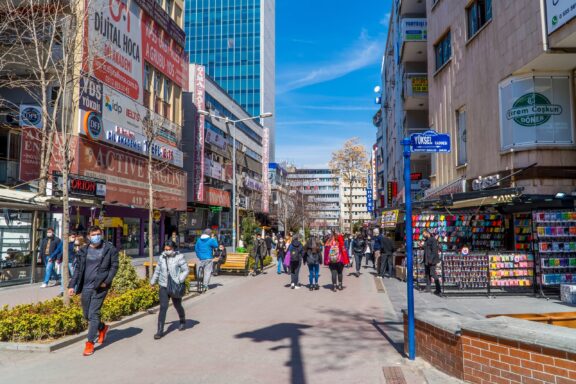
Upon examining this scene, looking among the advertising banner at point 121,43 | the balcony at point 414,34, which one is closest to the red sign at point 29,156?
the advertising banner at point 121,43

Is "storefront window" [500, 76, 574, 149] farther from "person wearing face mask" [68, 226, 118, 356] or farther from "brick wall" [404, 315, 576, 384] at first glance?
"person wearing face mask" [68, 226, 118, 356]

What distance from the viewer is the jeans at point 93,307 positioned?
705cm

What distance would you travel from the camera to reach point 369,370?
614cm

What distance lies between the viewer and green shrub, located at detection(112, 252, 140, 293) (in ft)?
35.2

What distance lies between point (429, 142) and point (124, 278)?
24.6 ft

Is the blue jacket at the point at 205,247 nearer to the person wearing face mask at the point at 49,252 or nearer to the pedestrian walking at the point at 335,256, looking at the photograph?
the pedestrian walking at the point at 335,256

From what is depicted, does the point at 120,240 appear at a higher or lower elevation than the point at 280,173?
lower

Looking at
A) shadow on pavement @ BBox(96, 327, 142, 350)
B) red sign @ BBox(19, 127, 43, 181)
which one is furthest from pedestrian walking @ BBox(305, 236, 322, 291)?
red sign @ BBox(19, 127, 43, 181)

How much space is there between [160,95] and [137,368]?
2831cm

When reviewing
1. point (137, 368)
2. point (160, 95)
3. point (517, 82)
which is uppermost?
point (160, 95)

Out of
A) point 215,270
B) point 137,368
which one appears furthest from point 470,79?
point 137,368

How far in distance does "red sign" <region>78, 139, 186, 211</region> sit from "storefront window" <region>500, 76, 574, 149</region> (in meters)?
14.7

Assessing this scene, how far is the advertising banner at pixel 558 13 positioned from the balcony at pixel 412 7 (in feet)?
61.7

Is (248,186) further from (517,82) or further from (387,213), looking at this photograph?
(517,82)
